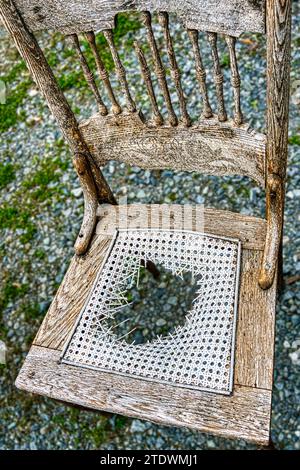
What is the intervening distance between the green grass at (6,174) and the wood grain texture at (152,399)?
5.43 feet

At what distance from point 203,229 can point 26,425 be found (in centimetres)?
121

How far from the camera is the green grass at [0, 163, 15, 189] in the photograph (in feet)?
9.67

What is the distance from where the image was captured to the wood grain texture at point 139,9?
112 centimetres

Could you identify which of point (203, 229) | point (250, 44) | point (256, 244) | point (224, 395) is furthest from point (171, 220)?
point (250, 44)

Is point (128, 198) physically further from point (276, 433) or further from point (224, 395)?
point (224, 395)

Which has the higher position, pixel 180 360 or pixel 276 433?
pixel 180 360

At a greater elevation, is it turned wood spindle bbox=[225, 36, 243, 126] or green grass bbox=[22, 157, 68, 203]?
green grass bbox=[22, 157, 68, 203]

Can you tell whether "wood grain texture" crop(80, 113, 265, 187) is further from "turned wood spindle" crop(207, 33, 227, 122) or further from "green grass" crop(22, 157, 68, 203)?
"green grass" crop(22, 157, 68, 203)

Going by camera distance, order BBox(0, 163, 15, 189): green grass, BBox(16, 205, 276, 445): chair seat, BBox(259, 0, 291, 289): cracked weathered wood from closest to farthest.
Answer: BBox(259, 0, 291, 289): cracked weathered wood, BBox(16, 205, 276, 445): chair seat, BBox(0, 163, 15, 189): green grass

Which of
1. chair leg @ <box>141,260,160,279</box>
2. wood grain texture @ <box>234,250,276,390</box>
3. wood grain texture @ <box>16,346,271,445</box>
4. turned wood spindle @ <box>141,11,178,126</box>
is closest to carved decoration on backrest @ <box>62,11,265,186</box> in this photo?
turned wood spindle @ <box>141,11,178,126</box>

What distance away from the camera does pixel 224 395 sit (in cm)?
132

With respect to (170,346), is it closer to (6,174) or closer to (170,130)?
(170,130)

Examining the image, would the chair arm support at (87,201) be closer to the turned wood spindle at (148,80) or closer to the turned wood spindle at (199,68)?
the turned wood spindle at (148,80)

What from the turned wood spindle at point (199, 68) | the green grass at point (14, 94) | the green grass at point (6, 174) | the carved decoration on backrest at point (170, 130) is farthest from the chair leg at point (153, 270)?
the green grass at point (14, 94)
